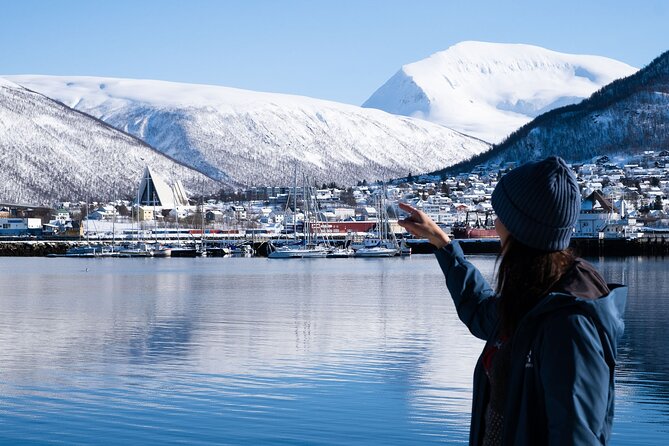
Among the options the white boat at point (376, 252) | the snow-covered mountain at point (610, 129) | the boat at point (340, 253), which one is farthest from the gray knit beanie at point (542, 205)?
the snow-covered mountain at point (610, 129)

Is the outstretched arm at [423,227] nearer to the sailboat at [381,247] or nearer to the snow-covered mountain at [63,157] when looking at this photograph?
the sailboat at [381,247]

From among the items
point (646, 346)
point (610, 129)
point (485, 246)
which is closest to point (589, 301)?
point (646, 346)

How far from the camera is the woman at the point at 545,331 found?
2.29m

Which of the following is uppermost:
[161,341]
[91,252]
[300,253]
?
[300,253]

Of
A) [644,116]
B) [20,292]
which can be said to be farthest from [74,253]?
[644,116]

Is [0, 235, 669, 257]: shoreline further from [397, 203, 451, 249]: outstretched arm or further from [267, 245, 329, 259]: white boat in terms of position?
[397, 203, 451, 249]: outstretched arm

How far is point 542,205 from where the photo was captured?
8.10 ft

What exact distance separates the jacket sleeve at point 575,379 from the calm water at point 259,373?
6948mm

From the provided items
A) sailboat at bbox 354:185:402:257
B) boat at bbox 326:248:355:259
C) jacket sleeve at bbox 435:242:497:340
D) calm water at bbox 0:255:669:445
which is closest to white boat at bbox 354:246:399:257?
sailboat at bbox 354:185:402:257

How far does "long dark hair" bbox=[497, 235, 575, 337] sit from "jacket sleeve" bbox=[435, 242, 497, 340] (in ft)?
1.39

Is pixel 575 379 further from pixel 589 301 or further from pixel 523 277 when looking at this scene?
pixel 523 277

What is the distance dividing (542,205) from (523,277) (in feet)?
0.54

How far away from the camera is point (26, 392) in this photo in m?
11.9

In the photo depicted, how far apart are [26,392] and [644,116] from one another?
139 metres
